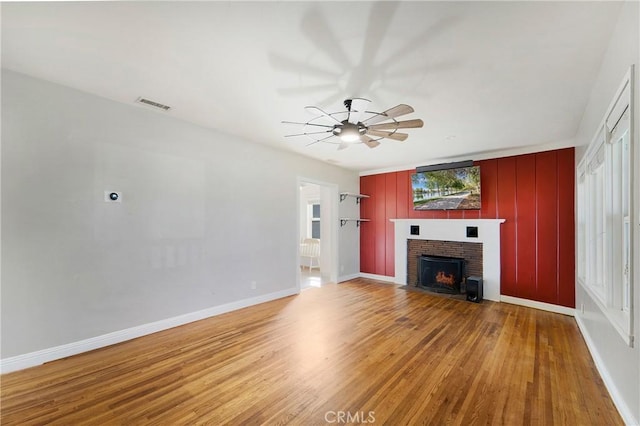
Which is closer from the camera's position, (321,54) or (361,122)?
(321,54)

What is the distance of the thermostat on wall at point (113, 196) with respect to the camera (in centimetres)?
302

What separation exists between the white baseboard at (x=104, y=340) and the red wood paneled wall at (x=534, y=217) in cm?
469

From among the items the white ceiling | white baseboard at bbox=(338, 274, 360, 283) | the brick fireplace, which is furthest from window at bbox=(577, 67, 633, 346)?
white baseboard at bbox=(338, 274, 360, 283)

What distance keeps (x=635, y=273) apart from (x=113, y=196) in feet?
14.8

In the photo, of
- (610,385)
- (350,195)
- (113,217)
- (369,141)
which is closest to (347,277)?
(350,195)

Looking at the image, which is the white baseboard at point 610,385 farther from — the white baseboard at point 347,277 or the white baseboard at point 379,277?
the white baseboard at point 347,277

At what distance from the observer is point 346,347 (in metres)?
2.95

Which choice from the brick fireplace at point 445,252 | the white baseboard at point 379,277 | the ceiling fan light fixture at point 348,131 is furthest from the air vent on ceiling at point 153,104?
the white baseboard at point 379,277

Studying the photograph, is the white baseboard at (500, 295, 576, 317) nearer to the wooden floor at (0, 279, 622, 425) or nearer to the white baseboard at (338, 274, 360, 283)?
the wooden floor at (0, 279, 622, 425)

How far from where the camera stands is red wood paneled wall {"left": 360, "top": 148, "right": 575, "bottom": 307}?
165 inches

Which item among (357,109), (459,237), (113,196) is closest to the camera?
(357,109)

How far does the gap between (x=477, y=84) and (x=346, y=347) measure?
305 cm

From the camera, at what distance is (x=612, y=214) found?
219cm

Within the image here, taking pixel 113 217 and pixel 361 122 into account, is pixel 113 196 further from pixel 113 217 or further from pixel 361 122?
pixel 361 122
